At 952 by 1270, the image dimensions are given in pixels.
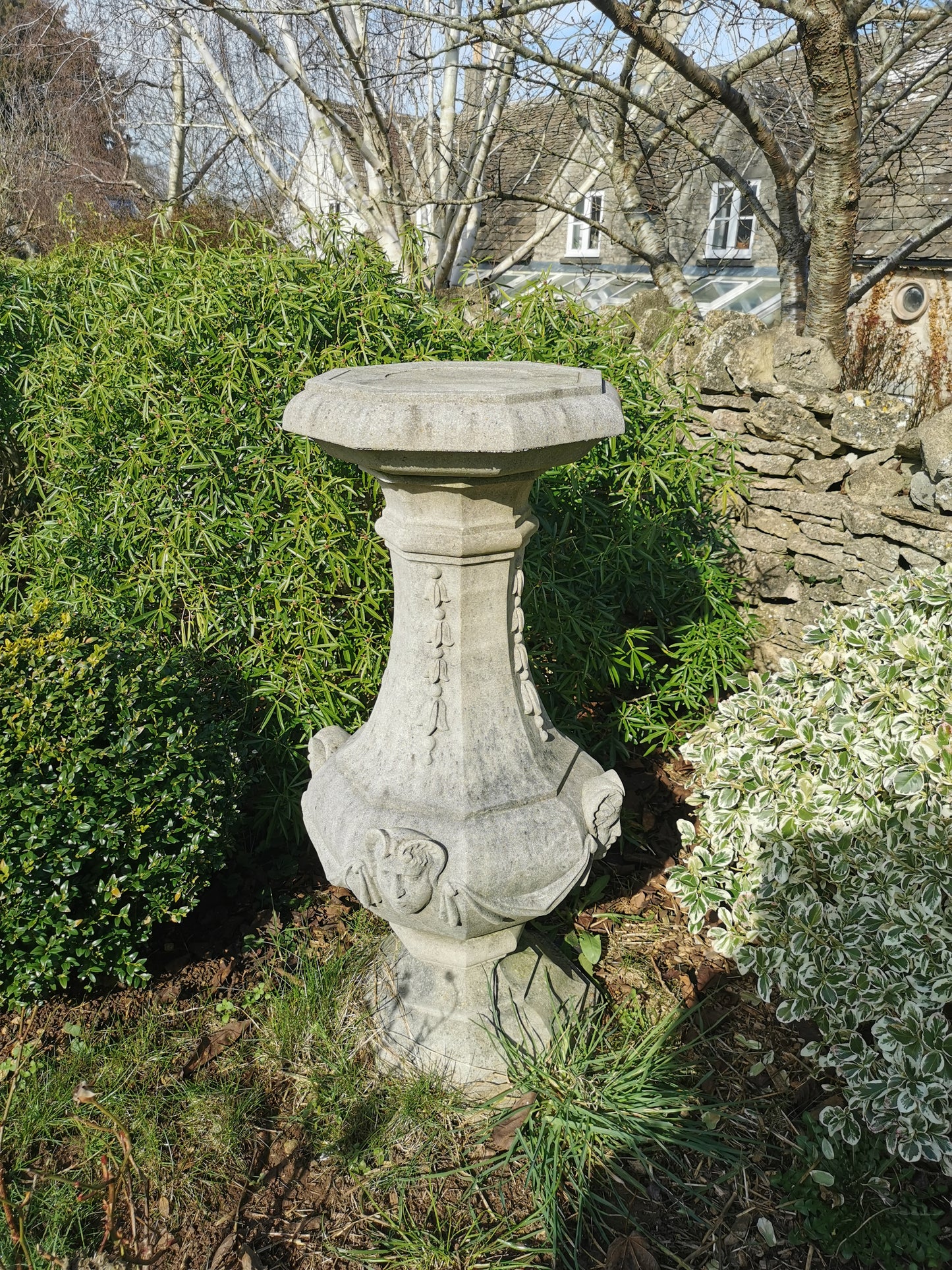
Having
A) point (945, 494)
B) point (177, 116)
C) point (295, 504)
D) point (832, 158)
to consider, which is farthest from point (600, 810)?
point (177, 116)

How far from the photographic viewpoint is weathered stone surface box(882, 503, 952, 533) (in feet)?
10.7

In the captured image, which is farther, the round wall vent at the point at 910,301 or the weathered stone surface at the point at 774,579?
the round wall vent at the point at 910,301

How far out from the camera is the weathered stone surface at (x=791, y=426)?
3.73m

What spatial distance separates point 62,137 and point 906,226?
1272 cm

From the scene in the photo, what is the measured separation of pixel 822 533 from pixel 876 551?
27cm

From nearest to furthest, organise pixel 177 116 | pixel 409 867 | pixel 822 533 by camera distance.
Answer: pixel 409 867 → pixel 822 533 → pixel 177 116

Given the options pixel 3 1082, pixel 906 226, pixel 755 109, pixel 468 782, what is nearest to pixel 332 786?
pixel 468 782

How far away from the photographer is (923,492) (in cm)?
330

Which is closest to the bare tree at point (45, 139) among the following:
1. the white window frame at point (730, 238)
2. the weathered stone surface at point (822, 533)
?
the white window frame at point (730, 238)

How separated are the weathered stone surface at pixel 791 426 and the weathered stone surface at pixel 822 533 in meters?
0.31

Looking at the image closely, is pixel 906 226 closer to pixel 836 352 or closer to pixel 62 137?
pixel 836 352

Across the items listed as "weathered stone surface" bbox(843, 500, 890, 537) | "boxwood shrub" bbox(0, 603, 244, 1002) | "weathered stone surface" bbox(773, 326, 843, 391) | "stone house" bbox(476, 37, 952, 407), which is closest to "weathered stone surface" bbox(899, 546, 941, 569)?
"weathered stone surface" bbox(843, 500, 890, 537)

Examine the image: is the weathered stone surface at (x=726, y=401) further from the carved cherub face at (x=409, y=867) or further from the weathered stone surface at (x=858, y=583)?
the carved cherub face at (x=409, y=867)

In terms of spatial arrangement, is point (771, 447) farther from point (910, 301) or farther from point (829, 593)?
point (910, 301)
